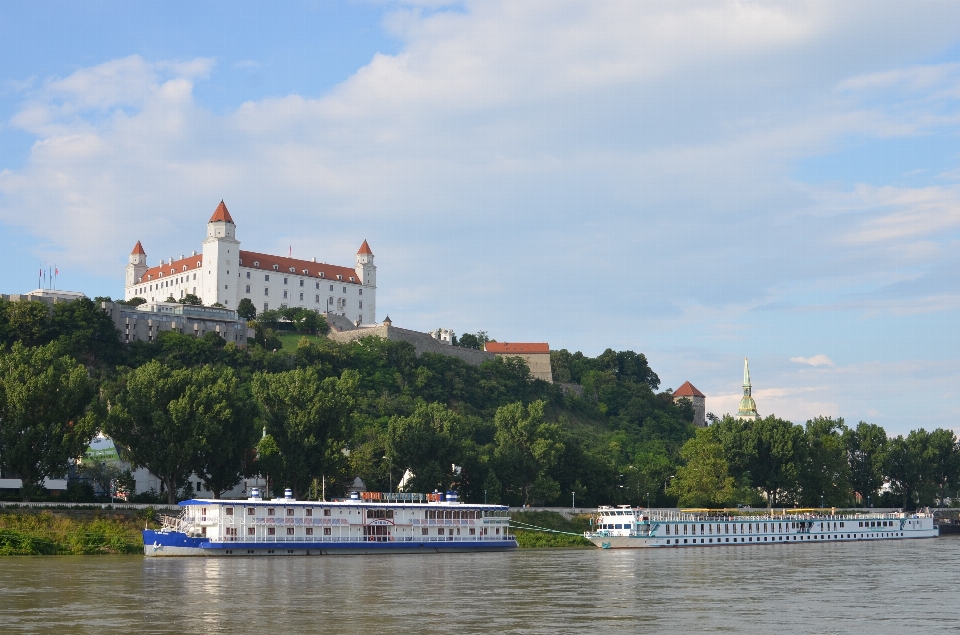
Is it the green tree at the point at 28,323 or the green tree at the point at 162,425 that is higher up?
the green tree at the point at 28,323

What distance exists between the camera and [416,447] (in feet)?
283

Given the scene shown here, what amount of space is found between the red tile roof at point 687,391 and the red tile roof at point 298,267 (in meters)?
60.5

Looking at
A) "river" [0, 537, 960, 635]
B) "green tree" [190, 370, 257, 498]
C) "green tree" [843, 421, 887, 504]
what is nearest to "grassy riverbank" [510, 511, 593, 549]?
"river" [0, 537, 960, 635]

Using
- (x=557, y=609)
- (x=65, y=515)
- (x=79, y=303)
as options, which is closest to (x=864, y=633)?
(x=557, y=609)

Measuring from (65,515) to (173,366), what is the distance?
51.7 m

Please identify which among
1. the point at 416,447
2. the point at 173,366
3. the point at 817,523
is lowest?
the point at 817,523

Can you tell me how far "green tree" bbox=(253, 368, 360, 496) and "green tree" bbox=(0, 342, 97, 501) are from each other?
42.3ft

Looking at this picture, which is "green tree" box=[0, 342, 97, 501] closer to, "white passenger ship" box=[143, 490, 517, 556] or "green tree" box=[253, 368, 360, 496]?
"white passenger ship" box=[143, 490, 517, 556]

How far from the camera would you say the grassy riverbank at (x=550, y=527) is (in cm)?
8312

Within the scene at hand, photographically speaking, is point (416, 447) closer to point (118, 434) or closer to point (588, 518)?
point (588, 518)

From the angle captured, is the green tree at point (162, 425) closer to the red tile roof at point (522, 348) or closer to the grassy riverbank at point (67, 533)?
the grassy riverbank at point (67, 533)

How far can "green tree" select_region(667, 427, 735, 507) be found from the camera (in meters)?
99.4

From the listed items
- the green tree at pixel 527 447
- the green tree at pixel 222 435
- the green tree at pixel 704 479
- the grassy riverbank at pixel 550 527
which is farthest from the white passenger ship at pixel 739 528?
the green tree at pixel 222 435

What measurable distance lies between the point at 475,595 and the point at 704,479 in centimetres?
6042
